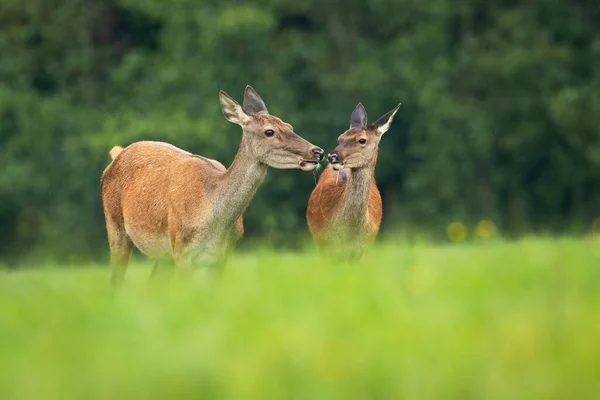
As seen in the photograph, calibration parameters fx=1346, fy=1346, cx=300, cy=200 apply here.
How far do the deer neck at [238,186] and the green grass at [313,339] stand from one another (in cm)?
340

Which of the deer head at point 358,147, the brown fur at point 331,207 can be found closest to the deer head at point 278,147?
the deer head at point 358,147

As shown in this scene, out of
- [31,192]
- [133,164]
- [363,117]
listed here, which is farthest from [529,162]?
[133,164]

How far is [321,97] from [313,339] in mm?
29067

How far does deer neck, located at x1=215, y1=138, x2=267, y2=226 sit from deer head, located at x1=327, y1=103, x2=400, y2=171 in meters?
1.27

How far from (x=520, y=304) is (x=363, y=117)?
7435mm

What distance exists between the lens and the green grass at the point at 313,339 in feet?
11.8

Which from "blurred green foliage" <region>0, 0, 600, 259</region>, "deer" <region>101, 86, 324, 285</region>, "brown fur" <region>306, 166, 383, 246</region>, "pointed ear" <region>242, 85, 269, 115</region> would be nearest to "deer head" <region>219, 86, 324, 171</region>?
"deer" <region>101, 86, 324, 285</region>

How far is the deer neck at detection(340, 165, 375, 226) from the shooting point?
425 inches

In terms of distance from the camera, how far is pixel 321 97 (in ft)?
108

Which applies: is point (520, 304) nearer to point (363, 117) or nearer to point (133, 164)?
point (133, 164)

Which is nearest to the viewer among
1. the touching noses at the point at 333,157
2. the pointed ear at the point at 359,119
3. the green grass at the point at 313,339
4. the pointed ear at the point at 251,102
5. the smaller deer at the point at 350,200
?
the green grass at the point at 313,339

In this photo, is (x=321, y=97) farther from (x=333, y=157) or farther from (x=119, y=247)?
(x=119, y=247)

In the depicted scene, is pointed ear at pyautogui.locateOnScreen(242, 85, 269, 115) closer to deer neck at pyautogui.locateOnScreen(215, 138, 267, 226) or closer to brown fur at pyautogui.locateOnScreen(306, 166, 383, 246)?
deer neck at pyautogui.locateOnScreen(215, 138, 267, 226)

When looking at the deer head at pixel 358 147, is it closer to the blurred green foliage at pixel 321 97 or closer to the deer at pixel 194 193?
the deer at pixel 194 193
